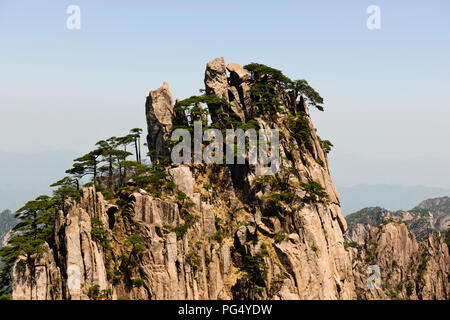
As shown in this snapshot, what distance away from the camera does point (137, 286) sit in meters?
61.2

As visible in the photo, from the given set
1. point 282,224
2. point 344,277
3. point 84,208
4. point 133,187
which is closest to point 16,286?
point 84,208

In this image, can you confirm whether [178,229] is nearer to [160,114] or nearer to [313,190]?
[160,114]

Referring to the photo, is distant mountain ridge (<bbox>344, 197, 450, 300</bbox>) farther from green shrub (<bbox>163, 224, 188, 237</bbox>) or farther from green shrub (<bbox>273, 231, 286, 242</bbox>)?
green shrub (<bbox>163, 224, 188, 237</bbox>)

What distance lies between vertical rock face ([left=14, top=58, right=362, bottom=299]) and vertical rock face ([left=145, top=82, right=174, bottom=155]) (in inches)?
7.1

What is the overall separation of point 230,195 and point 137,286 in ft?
74.7

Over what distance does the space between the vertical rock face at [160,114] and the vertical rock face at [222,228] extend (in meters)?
0.18

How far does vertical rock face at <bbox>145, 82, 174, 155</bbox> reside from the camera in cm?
7756

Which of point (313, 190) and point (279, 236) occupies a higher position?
point (313, 190)

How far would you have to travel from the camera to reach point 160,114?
78.0 m

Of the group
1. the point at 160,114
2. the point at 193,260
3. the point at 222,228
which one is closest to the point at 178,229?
the point at 193,260

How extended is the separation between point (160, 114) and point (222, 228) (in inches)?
920

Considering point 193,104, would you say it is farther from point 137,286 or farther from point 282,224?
point 137,286

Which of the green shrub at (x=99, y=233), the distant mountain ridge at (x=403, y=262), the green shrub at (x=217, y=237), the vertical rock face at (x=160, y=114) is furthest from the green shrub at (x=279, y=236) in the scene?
the distant mountain ridge at (x=403, y=262)

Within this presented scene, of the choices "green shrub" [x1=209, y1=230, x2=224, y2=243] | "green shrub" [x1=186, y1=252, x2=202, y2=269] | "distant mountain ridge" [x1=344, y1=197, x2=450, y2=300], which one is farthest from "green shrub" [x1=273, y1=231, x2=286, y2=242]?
"distant mountain ridge" [x1=344, y1=197, x2=450, y2=300]
